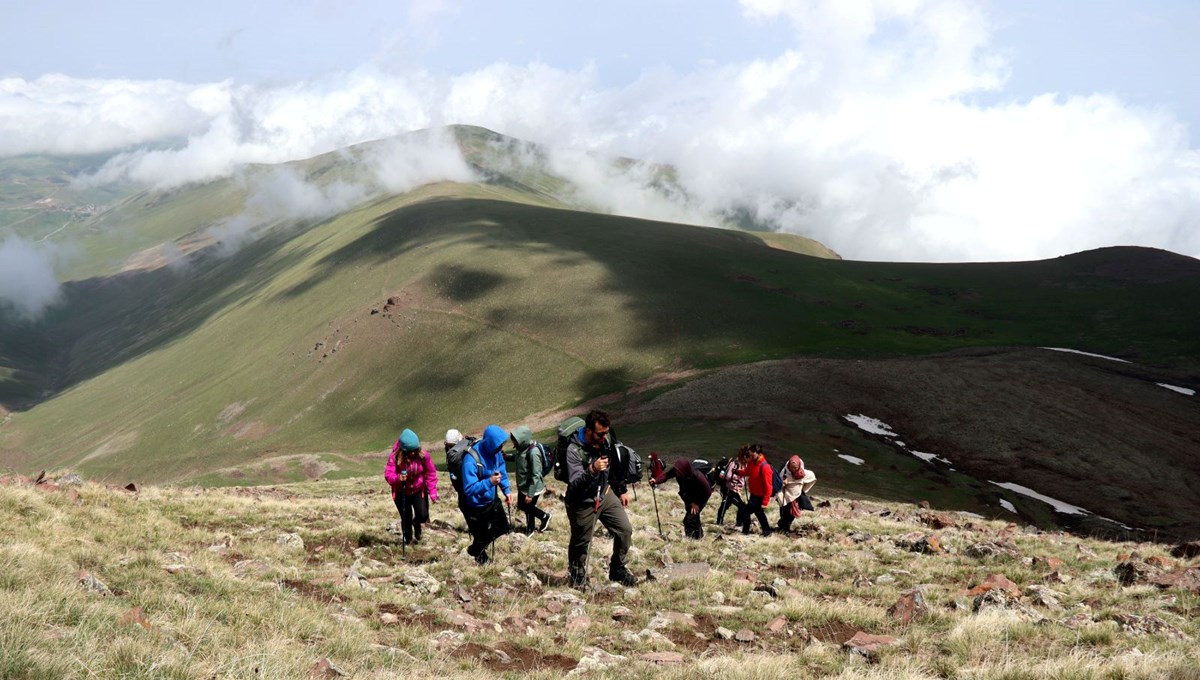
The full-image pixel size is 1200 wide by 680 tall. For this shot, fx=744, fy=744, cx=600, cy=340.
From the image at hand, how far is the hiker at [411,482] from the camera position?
19.4 m

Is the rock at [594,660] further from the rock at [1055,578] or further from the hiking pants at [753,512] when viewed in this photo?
the hiking pants at [753,512]

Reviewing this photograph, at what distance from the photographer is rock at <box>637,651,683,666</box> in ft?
35.0

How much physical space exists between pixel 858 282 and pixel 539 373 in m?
66.5

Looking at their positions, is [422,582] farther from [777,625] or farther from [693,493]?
[693,493]

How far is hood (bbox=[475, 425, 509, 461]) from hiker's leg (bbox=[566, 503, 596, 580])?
8.41 ft

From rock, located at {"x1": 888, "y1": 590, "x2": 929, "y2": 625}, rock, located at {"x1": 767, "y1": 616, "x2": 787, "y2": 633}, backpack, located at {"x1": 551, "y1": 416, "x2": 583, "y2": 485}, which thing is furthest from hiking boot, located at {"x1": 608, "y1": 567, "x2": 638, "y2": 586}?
rock, located at {"x1": 888, "y1": 590, "x2": 929, "y2": 625}

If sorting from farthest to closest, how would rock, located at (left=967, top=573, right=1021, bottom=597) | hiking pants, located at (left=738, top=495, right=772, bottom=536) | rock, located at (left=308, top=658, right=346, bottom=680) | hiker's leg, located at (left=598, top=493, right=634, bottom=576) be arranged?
hiking pants, located at (left=738, top=495, right=772, bottom=536), hiker's leg, located at (left=598, top=493, right=634, bottom=576), rock, located at (left=967, top=573, right=1021, bottom=597), rock, located at (left=308, top=658, right=346, bottom=680)

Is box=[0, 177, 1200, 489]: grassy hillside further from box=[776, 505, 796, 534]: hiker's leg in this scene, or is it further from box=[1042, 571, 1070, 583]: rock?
box=[1042, 571, 1070, 583]: rock

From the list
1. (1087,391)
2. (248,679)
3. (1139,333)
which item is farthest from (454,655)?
(1139,333)

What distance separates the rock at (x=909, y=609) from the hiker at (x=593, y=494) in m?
5.28

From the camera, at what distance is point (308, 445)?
95.8m

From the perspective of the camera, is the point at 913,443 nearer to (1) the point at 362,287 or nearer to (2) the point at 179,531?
(2) the point at 179,531

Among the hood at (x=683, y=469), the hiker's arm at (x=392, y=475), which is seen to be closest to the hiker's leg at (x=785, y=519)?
the hood at (x=683, y=469)

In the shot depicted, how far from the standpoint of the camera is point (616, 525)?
15.8 m
